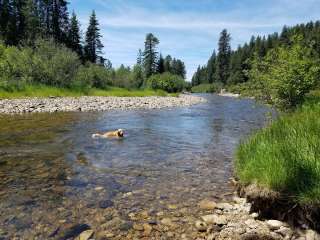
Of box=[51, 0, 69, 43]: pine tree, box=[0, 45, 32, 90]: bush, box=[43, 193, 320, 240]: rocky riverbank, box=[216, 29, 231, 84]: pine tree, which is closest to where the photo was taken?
box=[43, 193, 320, 240]: rocky riverbank

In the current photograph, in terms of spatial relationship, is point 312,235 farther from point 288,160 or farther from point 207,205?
point 207,205

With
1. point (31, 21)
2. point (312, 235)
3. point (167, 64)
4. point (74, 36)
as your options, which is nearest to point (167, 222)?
point (312, 235)

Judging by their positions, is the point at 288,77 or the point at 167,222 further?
the point at 288,77

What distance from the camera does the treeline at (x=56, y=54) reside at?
35688mm

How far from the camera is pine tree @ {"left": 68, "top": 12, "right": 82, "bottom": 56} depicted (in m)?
71.9

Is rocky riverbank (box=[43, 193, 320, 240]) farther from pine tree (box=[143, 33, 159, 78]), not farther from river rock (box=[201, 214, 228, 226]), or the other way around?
pine tree (box=[143, 33, 159, 78])

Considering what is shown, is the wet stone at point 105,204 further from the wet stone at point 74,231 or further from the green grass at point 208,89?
the green grass at point 208,89

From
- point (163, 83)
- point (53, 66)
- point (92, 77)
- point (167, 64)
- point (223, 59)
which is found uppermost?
point (223, 59)

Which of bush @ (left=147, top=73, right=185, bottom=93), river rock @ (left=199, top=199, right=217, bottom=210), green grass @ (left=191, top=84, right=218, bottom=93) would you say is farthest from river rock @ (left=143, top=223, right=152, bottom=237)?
green grass @ (left=191, top=84, right=218, bottom=93)

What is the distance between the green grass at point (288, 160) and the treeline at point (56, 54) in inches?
1167

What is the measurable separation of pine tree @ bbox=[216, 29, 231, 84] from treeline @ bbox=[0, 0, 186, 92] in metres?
42.0

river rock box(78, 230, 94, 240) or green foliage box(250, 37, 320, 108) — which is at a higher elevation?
green foliage box(250, 37, 320, 108)

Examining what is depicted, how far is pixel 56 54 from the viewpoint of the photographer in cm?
3872

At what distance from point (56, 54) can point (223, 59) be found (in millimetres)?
94678
